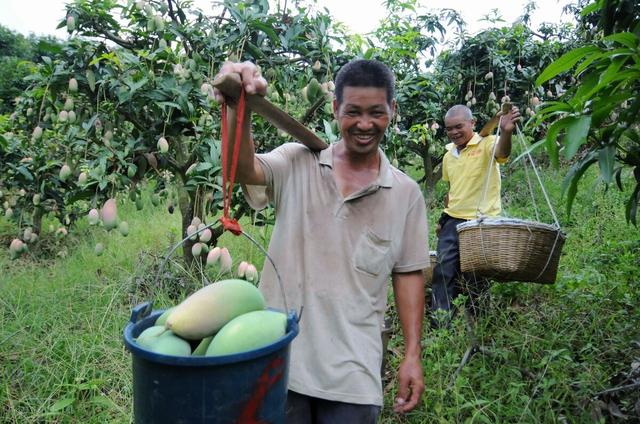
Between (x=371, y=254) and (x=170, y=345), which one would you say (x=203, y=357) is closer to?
(x=170, y=345)

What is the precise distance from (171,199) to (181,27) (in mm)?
851

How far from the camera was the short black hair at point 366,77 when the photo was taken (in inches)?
52.9

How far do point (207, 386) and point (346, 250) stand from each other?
25.7 inches

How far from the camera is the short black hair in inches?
52.9

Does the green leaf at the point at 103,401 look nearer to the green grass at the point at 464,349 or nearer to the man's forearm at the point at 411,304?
the green grass at the point at 464,349

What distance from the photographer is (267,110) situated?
1195mm

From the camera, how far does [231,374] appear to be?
76 cm

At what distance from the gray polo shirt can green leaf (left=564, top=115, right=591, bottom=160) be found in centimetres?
43

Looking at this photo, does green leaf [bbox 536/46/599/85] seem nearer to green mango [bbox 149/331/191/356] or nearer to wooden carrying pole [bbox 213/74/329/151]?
wooden carrying pole [bbox 213/74/329/151]

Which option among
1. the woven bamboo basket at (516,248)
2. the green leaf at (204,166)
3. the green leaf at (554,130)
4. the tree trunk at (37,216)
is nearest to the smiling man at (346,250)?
the green leaf at (554,130)

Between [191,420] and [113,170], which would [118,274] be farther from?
[191,420]

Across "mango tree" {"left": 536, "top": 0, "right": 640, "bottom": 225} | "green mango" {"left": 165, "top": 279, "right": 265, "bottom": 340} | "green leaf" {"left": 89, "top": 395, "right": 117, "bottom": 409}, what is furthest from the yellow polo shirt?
"green mango" {"left": 165, "top": 279, "right": 265, "bottom": 340}

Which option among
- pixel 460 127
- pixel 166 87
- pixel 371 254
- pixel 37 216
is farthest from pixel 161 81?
pixel 37 216

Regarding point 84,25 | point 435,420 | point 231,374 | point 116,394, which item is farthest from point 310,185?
point 84,25
